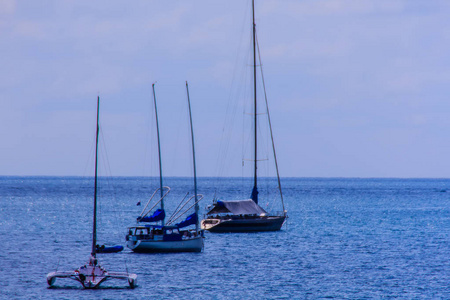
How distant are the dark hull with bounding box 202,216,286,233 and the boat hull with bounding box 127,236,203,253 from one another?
17.0 meters

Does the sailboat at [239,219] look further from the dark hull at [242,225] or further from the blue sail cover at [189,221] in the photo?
the blue sail cover at [189,221]

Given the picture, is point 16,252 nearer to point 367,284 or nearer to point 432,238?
point 367,284

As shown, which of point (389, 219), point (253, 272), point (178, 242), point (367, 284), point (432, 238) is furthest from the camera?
point (389, 219)

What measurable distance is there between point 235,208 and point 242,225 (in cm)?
216

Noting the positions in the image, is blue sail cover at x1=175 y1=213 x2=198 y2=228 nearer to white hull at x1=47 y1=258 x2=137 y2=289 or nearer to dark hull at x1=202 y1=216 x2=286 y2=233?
dark hull at x1=202 y1=216 x2=286 y2=233

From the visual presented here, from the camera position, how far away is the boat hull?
2547 inches

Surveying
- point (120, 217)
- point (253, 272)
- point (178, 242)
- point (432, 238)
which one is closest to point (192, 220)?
point (178, 242)

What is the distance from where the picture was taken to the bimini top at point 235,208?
83681mm

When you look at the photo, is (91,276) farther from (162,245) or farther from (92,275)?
(162,245)

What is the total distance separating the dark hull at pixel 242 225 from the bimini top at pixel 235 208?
43.9 inches

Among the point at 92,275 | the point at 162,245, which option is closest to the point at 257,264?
the point at 162,245

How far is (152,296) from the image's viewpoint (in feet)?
151

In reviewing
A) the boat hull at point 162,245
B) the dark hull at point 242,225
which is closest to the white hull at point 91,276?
the boat hull at point 162,245

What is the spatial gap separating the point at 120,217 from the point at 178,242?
5611 cm
